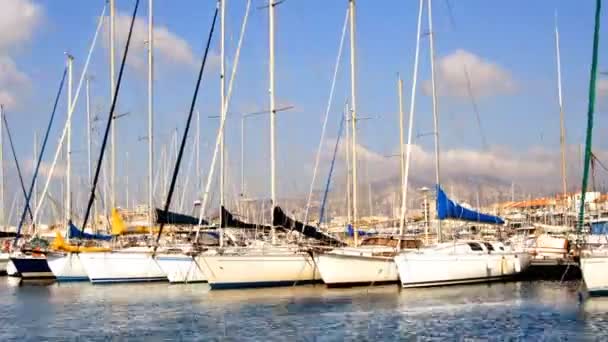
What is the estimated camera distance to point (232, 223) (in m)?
40.6

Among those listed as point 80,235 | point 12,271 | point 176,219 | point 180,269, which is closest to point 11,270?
point 12,271

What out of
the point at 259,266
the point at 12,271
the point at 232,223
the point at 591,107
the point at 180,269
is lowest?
the point at 12,271

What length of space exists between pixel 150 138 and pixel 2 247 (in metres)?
23.9

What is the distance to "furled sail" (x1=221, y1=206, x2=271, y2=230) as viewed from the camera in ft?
131

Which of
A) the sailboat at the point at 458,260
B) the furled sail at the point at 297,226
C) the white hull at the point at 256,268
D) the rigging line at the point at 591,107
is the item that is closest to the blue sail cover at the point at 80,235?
the white hull at the point at 256,268

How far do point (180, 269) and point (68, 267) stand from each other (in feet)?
27.1

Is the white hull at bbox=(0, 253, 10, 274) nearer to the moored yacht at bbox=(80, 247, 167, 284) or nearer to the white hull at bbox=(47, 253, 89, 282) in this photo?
the white hull at bbox=(47, 253, 89, 282)

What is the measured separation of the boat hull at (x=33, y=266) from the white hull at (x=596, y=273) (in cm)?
3395

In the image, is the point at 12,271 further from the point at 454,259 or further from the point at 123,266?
the point at 454,259

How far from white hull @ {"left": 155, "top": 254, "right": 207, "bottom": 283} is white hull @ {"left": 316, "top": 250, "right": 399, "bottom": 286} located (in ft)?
26.6

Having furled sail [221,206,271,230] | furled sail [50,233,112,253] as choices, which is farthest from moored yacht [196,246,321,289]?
furled sail [50,233,112,253]

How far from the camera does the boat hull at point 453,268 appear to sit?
118 ft

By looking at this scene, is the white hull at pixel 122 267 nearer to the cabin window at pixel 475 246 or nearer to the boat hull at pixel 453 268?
the boat hull at pixel 453 268

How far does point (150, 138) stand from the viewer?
4659 cm
